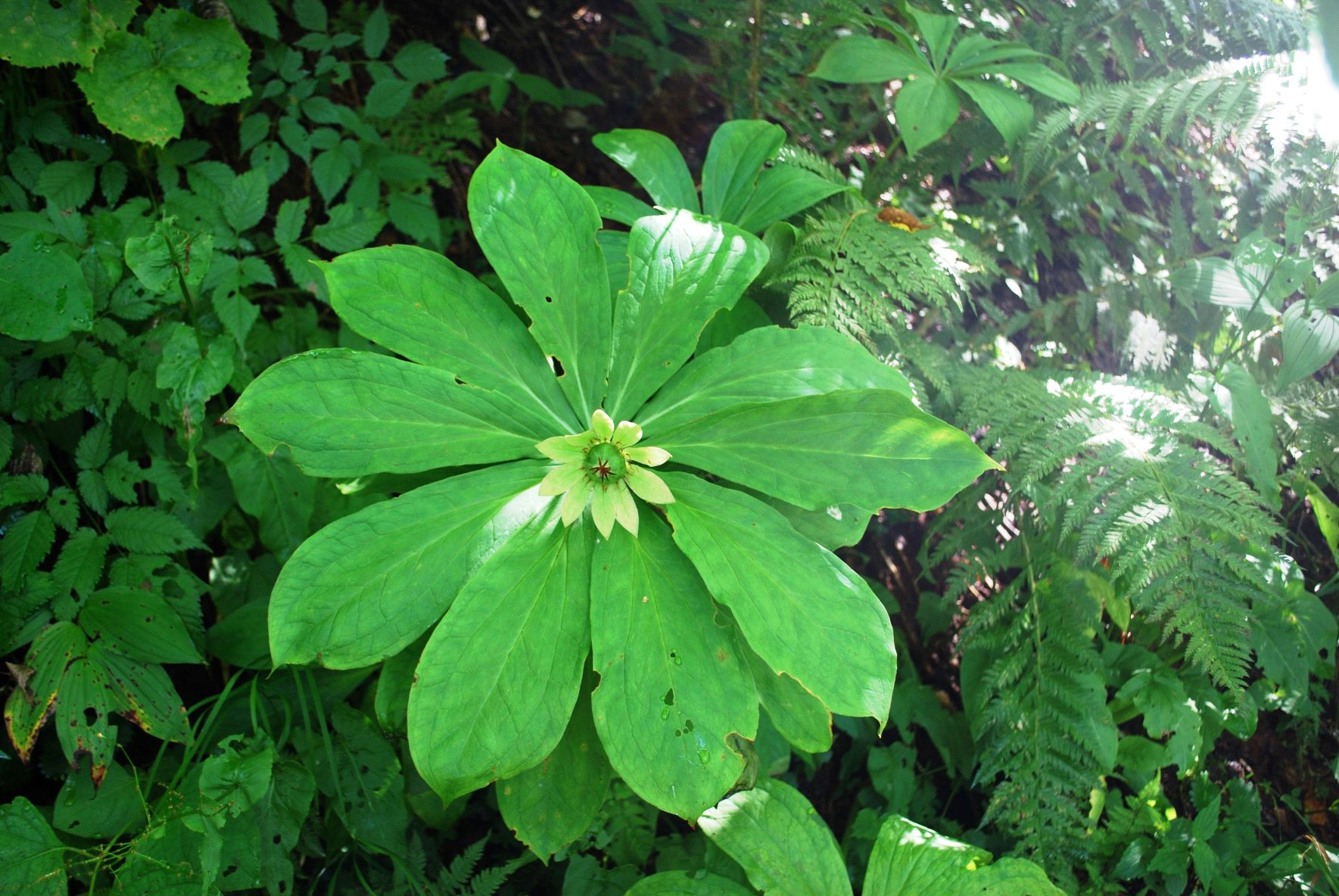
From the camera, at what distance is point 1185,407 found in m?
2.04

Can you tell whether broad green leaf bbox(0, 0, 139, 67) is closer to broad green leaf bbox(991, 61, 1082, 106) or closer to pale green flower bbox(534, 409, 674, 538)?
pale green flower bbox(534, 409, 674, 538)

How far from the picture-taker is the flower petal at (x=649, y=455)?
4.48 feet

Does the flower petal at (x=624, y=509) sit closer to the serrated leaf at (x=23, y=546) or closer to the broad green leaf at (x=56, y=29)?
the serrated leaf at (x=23, y=546)

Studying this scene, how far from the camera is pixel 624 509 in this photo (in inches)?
53.4

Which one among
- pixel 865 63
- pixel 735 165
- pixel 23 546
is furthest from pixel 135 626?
pixel 865 63

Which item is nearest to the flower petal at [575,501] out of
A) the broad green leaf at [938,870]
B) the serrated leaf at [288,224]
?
the broad green leaf at [938,870]

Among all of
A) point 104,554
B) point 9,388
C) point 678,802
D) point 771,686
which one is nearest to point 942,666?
point 771,686

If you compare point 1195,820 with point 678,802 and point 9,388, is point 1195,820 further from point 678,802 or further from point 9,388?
point 9,388

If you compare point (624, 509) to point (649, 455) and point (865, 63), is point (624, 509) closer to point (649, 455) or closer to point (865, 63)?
point (649, 455)

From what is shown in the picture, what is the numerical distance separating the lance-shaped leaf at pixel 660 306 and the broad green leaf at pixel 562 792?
581 mm

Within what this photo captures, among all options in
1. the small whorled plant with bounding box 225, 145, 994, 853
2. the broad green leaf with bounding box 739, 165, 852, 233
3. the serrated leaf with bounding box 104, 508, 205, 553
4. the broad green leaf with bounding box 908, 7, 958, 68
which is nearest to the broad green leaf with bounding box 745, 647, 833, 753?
the small whorled plant with bounding box 225, 145, 994, 853

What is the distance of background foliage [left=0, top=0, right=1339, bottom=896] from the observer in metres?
1.63

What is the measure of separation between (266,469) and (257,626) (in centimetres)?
35

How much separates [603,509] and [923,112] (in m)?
1.30
